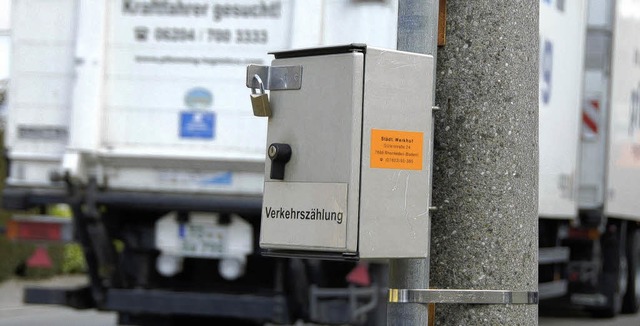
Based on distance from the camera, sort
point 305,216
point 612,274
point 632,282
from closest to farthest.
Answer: point 305,216 → point 612,274 → point 632,282

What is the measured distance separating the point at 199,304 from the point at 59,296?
43.3 inches

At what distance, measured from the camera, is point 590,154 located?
13352 millimetres

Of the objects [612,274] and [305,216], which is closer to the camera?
[305,216]

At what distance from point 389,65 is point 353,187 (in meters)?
0.30

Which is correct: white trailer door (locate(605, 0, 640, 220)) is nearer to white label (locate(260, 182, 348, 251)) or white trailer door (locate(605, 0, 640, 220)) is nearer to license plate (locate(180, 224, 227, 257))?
license plate (locate(180, 224, 227, 257))

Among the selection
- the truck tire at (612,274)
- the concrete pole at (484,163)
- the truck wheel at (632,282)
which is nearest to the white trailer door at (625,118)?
the truck tire at (612,274)

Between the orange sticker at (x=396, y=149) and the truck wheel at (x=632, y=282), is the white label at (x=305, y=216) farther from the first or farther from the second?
the truck wheel at (x=632, y=282)

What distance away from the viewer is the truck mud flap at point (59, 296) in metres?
9.62

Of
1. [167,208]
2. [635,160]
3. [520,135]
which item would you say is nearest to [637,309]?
[635,160]

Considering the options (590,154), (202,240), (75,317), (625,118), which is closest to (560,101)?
(590,154)

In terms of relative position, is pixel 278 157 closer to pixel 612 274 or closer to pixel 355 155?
pixel 355 155

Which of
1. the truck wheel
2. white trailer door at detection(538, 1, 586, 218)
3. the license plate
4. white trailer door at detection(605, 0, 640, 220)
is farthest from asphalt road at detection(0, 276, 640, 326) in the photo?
the license plate

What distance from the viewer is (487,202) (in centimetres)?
333

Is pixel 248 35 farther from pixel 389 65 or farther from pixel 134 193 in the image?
pixel 389 65
